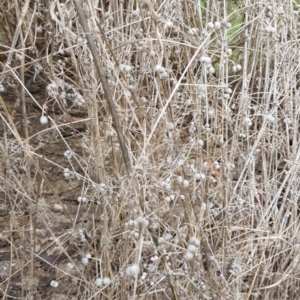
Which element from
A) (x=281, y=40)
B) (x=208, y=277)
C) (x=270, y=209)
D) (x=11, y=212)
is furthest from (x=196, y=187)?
(x=281, y=40)

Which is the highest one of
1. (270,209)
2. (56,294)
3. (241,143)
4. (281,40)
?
(281,40)

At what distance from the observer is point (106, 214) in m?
1.09

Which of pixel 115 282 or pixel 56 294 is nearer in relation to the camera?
pixel 115 282

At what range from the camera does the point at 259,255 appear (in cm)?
130

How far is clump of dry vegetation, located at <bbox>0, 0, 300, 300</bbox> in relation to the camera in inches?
39.5

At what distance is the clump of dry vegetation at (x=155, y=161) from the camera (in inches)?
39.5

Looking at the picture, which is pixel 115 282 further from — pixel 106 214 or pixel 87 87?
pixel 87 87

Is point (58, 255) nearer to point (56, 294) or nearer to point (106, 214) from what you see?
point (56, 294)

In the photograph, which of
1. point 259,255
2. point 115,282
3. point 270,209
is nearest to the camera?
point 115,282

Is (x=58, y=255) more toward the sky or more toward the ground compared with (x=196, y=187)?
more toward the ground

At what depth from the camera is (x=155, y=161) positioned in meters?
1.11

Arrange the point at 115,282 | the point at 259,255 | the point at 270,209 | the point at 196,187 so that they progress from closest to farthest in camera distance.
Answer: the point at 115,282 < the point at 196,187 < the point at 259,255 < the point at 270,209

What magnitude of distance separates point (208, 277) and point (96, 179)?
368 millimetres

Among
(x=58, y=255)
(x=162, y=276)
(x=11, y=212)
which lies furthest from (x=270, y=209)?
(x=11, y=212)
